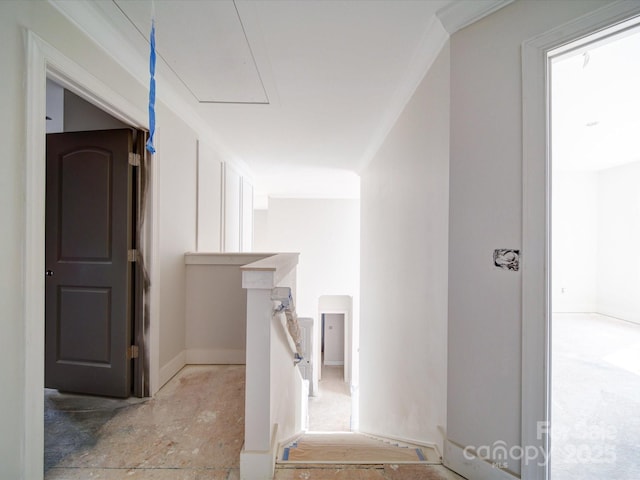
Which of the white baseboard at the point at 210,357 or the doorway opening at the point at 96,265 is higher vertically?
the doorway opening at the point at 96,265

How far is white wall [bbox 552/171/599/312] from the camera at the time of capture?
5512mm

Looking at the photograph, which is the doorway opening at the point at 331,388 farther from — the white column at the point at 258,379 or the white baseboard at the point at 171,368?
the white column at the point at 258,379

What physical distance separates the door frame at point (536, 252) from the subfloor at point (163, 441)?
20.2 inches

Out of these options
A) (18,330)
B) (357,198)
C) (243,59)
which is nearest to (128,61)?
(243,59)

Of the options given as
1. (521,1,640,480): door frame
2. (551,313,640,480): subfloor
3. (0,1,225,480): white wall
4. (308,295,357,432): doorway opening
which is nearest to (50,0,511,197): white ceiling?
(0,1,225,480): white wall

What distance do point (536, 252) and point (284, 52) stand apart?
184 centimetres

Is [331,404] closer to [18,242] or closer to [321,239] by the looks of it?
[321,239]

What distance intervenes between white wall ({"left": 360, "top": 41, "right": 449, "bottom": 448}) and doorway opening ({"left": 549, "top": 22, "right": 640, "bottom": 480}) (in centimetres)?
51

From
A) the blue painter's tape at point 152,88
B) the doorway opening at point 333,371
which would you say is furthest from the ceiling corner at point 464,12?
the doorway opening at point 333,371

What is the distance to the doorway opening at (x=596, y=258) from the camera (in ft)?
5.43

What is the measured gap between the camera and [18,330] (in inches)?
46.7

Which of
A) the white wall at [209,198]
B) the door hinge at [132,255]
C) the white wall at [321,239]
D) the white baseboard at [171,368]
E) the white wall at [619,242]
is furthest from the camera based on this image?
the white wall at [321,239]

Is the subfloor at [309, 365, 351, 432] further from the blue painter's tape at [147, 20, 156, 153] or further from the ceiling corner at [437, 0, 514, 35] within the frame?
the ceiling corner at [437, 0, 514, 35]

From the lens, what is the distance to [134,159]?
6.71 ft
